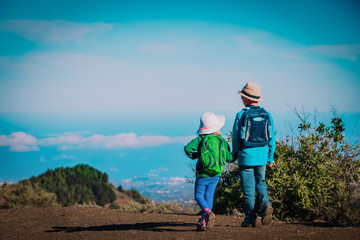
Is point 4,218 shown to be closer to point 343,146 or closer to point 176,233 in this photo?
point 176,233

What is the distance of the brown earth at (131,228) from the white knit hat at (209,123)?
1674mm

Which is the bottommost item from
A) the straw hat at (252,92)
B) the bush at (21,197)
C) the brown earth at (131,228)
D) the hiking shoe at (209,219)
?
the brown earth at (131,228)

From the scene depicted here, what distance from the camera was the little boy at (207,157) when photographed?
603 centimetres

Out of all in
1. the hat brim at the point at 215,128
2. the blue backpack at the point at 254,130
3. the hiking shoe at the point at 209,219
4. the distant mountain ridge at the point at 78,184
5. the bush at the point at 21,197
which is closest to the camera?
the blue backpack at the point at 254,130

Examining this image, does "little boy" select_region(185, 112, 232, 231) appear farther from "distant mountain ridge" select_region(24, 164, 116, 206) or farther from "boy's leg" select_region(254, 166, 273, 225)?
"distant mountain ridge" select_region(24, 164, 116, 206)

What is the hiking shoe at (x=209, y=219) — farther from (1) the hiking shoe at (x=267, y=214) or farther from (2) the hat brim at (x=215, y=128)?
(2) the hat brim at (x=215, y=128)

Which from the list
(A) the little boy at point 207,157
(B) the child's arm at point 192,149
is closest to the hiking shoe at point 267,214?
(A) the little boy at point 207,157

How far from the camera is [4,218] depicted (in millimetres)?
9297

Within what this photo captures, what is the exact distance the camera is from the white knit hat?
6.22m

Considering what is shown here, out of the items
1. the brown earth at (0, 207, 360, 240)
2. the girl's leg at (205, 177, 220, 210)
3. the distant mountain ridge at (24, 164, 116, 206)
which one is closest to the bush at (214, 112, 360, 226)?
the brown earth at (0, 207, 360, 240)

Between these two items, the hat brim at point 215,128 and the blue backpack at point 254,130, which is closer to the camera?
the blue backpack at point 254,130

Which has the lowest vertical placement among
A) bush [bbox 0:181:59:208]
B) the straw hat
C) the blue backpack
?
bush [bbox 0:181:59:208]

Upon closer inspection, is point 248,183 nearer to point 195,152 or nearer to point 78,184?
point 195,152

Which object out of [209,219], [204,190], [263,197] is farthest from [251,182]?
[209,219]
